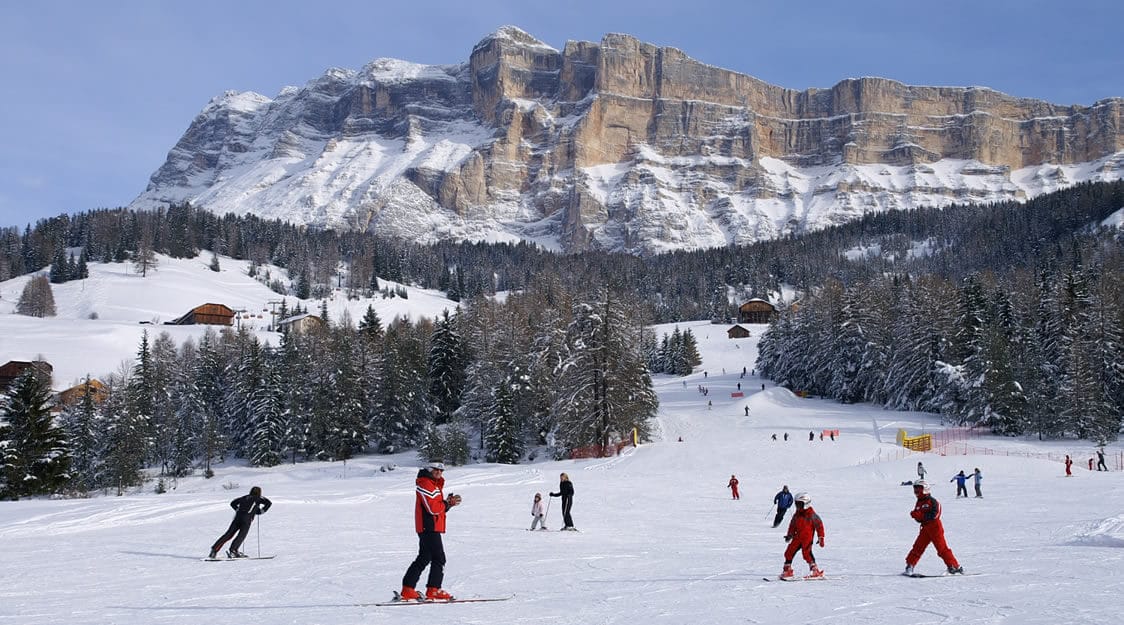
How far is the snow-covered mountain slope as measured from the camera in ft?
320

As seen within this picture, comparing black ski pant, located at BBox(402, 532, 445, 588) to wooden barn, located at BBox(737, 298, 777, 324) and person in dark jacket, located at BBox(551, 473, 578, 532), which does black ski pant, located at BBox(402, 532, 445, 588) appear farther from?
wooden barn, located at BBox(737, 298, 777, 324)

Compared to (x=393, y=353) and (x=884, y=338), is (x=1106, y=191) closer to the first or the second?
(x=884, y=338)

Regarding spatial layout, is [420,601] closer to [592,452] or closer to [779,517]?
[779,517]

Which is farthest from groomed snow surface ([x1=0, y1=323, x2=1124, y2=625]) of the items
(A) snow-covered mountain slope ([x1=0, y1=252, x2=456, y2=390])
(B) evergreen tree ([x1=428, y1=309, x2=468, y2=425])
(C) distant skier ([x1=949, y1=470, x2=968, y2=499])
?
(A) snow-covered mountain slope ([x1=0, y1=252, x2=456, y2=390])

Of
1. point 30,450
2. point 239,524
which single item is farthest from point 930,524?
point 30,450

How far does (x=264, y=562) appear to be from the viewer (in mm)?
13914

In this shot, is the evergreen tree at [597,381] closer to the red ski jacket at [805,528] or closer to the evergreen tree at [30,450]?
the evergreen tree at [30,450]

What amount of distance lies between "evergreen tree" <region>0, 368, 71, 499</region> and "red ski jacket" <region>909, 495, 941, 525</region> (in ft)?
126

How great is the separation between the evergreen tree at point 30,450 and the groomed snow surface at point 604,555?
13420 mm

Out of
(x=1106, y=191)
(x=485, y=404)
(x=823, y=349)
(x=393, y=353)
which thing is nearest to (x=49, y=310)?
(x=393, y=353)

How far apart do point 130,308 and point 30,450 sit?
99.4 meters

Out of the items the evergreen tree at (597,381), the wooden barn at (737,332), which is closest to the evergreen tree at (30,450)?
the evergreen tree at (597,381)

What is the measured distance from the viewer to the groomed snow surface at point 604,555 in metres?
9.05

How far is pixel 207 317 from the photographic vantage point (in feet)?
396
